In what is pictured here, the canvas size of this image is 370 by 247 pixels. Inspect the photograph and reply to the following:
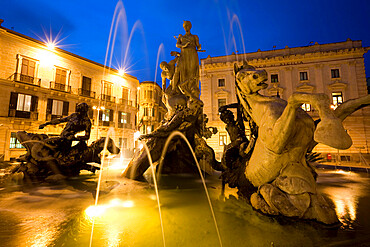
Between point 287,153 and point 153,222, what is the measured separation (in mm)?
2039

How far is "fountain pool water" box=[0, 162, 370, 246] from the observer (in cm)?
201

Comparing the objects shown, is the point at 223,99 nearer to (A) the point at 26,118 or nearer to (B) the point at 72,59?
(B) the point at 72,59

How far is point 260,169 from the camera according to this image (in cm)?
280

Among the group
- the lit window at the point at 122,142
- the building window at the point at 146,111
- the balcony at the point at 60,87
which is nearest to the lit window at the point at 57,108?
the balcony at the point at 60,87

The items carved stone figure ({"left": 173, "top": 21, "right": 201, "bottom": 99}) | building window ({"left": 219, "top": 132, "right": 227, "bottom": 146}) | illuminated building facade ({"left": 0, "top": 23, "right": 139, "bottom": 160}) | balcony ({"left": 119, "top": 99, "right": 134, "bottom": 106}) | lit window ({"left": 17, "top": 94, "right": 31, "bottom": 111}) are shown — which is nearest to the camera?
carved stone figure ({"left": 173, "top": 21, "right": 201, "bottom": 99})

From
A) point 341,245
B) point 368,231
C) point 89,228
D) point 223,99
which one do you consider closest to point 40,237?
point 89,228

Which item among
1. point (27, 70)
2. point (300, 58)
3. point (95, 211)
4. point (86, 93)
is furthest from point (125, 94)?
point (95, 211)

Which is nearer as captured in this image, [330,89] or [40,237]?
[40,237]

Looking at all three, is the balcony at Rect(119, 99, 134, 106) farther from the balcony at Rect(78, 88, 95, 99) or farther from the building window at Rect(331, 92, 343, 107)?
the building window at Rect(331, 92, 343, 107)

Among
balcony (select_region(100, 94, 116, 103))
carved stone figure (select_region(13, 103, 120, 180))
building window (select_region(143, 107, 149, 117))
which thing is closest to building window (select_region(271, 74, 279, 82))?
balcony (select_region(100, 94, 116, 103))

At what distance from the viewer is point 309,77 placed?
25203 millimetres

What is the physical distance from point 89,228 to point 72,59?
1083 inches

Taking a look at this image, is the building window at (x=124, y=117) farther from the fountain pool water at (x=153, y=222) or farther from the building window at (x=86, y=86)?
the fountain pool water at (x=153, y=222)

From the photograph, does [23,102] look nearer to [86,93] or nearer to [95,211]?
[86,93]
